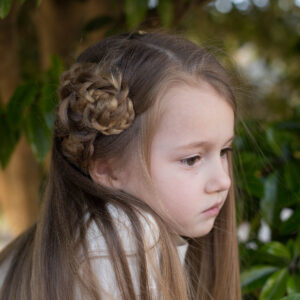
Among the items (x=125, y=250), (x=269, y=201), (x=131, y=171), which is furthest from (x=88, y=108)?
(x=269, y=201)

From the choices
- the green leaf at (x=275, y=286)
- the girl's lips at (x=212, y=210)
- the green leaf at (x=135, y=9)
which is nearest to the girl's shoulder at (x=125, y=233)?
the girl's lips at (x=212, y=210)

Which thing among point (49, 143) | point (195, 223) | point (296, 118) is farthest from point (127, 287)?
point (296, 118)

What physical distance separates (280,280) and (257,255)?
12 centimetres

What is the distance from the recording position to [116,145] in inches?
39.0

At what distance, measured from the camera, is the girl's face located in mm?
957

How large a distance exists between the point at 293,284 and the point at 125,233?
15.9 inches

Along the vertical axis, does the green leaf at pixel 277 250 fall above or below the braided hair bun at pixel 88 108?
below

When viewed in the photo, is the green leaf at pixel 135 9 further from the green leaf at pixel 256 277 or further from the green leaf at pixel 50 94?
the green leaf at pixel 256 277

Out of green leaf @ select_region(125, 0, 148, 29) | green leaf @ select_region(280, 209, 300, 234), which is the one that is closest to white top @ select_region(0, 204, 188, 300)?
green leaf @ select_region(280, 209, 300, 234)

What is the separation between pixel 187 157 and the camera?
3.18ft

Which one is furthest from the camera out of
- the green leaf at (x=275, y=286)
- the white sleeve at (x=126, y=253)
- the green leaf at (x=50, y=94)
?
the green leaf at (x=50, y=94)

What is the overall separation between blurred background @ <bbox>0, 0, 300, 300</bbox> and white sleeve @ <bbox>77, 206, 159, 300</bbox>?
0.28m

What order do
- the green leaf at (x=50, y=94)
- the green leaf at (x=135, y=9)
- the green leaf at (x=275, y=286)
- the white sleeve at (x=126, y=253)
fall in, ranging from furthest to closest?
the green leaf at (x=135, y=9) → the green leaf at (x=50, y=94) → the green leaf at (x=275, y=286) → the white sleeve at (x=126, y=253)

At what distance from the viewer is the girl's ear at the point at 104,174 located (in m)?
1.02
